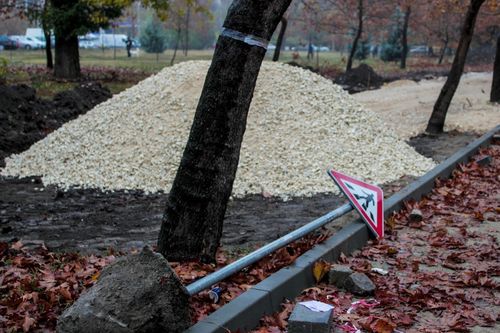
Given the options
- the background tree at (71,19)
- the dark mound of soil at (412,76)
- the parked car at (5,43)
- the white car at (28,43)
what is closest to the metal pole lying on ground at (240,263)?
the background tree at (71,19)

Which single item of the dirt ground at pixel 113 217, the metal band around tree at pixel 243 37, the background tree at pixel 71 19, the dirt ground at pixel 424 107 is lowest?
the dirt ground at pixel 113 217

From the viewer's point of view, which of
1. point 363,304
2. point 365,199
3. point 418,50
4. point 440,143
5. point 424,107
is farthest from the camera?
point 418,50

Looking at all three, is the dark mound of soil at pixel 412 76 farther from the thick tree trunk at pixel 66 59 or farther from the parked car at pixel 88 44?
the parked car at pixel 88 44

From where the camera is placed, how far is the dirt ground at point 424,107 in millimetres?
16578

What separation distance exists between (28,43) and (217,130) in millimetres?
70617

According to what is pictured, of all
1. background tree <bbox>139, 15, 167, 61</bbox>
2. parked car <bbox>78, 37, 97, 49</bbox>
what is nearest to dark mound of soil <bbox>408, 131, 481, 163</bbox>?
background tree <bbox>139, 15, 167, 61</bbox>

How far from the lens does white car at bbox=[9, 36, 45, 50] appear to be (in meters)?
68.6

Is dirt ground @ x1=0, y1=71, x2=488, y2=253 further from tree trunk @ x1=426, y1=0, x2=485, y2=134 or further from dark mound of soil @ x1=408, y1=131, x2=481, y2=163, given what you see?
tree trunk @ x1=426, y1=0, x2=485, y2=134

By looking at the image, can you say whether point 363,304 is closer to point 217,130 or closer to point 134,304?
point 217,130

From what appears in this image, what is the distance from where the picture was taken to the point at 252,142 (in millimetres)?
10820

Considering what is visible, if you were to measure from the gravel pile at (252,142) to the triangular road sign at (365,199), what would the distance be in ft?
8.20

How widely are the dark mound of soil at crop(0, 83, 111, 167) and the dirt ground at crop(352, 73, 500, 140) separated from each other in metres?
7.81

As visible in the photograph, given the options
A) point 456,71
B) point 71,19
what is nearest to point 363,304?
point 456,71

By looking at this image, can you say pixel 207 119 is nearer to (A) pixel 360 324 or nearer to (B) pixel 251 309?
(B) pixel 251 309
